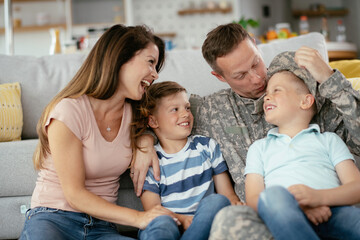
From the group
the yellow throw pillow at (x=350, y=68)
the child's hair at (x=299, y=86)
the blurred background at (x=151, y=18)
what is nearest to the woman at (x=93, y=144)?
the child's hair at (x=299, y=86)

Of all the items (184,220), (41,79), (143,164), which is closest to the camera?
(184,220)

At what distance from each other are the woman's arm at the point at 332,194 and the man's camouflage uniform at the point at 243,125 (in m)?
0.14

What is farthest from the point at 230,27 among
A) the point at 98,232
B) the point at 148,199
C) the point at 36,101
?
the point at 36,101

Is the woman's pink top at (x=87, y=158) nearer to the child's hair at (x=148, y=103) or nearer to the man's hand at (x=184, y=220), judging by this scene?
the child's hair at (x=148, y=103)

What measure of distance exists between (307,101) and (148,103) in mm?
592

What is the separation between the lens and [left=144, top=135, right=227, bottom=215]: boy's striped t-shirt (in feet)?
4.61

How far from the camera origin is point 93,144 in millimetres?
1344

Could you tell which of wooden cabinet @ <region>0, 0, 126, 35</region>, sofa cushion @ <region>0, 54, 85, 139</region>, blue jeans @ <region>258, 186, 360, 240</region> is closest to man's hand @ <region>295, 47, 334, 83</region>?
blue jeans @ <region>258, 186, 360, 240</region>

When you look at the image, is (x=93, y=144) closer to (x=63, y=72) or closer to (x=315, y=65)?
(x=315, y=65)

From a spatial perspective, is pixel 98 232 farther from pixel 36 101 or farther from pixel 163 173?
pixel 36 101

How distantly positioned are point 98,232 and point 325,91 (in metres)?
0.89

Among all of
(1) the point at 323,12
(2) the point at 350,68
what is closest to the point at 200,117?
(2) the point at 350,68

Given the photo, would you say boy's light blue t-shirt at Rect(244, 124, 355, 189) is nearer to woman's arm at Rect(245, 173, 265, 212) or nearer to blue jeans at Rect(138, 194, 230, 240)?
woman's arm at Rect(245, 173, 265, 212)

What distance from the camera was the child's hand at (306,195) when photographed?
1068 mm
